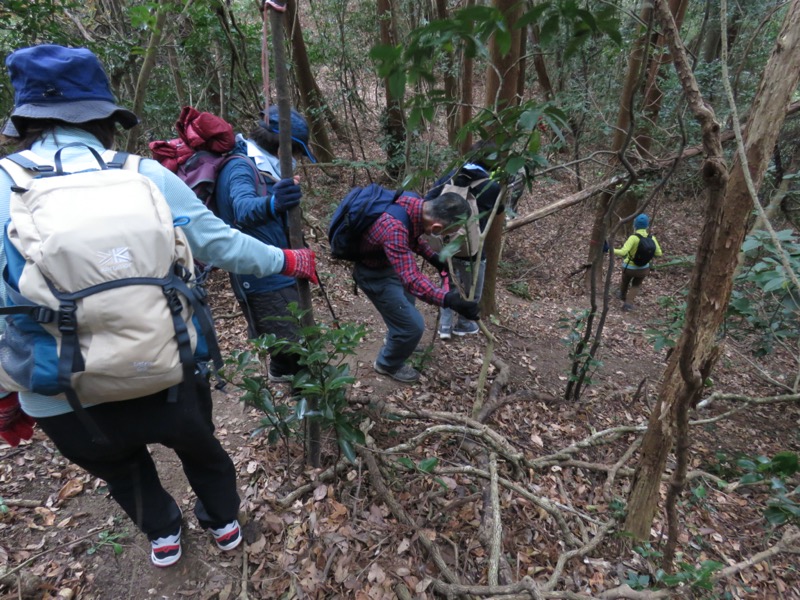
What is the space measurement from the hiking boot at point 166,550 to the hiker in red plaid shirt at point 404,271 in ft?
6.39

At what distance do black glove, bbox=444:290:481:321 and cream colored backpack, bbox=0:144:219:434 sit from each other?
5.90ft

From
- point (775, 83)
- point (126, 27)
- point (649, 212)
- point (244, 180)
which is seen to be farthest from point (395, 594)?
point (649, 212)

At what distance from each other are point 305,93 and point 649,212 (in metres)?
9.10

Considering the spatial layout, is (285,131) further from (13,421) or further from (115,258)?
A: (13,421)

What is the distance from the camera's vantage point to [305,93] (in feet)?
29.4

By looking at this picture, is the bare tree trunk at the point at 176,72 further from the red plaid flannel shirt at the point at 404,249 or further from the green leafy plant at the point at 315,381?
the green leafy plant at the point at 315,381

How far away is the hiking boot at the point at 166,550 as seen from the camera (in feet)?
6.67

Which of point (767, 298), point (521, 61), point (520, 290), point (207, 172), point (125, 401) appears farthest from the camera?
point (520, 290)

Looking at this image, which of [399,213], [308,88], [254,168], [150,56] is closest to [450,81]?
[308,88]

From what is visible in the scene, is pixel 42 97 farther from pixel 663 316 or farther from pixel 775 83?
pixel 663 316

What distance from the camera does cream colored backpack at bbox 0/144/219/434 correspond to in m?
1.21

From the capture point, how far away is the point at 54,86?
4.50 feet

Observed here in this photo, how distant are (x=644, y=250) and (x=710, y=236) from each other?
643 cm

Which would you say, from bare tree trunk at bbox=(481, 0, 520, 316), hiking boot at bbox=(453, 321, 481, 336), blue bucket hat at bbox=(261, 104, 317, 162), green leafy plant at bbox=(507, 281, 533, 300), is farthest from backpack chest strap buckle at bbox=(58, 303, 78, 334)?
green leafy plant at bbox=(507, 281, 533, 300)
